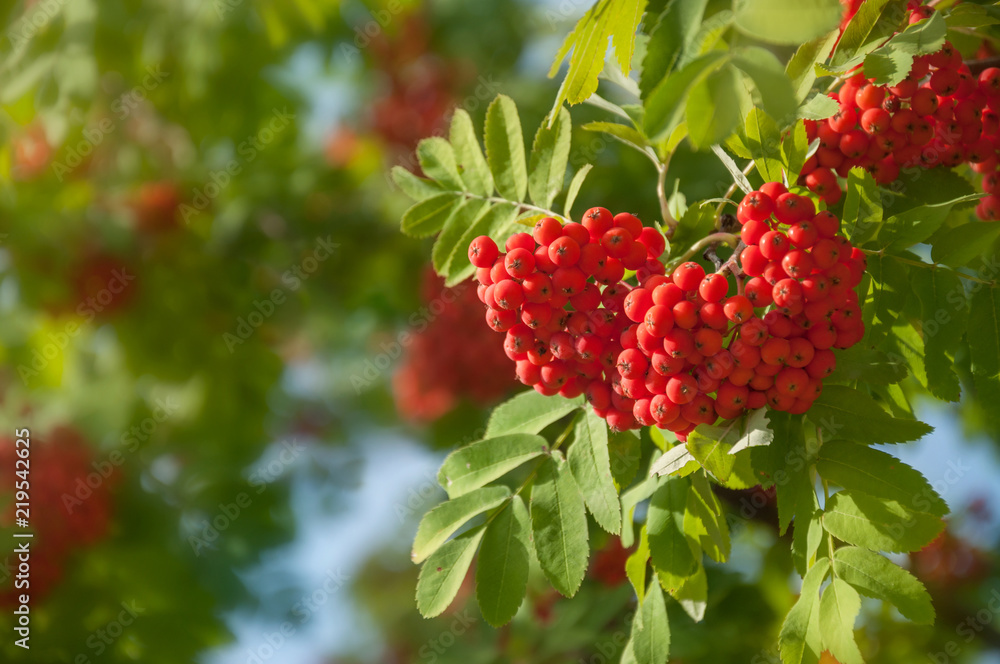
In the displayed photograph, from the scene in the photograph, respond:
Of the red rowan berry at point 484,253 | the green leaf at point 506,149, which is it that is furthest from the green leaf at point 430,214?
the red rowan berry at point 484,253

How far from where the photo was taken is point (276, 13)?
3.51 metres

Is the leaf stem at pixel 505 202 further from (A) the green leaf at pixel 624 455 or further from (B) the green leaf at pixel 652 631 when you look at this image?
(B) the green leaf at pixel 652 631

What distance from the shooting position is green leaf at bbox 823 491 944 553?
4.29 feet

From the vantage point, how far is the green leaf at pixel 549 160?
175 centimetres

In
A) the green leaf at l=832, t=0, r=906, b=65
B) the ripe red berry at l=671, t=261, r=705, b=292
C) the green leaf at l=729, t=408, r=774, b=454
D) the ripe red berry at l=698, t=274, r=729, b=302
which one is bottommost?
the green leaf at l=729, t=408, r=774, b=454

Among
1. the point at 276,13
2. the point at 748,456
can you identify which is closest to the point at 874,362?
the point at 748,456

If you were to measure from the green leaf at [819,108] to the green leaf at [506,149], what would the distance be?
26.3 inches

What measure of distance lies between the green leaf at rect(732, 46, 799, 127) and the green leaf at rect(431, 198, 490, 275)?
0.91 m

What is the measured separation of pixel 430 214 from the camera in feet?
6.36

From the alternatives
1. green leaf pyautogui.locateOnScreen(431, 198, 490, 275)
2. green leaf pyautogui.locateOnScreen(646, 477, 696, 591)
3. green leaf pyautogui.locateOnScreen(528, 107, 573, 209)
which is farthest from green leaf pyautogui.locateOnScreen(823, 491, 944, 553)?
green leaf pyautogui.locateOnScreen(431, 198, 490, 275)

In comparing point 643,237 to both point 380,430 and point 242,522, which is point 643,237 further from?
point 380,430

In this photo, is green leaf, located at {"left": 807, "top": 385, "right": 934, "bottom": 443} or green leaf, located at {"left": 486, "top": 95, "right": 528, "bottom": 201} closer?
green leaf, located at {"left": 807, "top": 385, "right": 934, "bottom": 443}

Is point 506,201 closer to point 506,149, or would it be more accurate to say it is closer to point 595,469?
point 506,149

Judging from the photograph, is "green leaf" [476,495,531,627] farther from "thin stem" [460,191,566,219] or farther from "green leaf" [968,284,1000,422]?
"green leaf" [968,284,1000,422]
